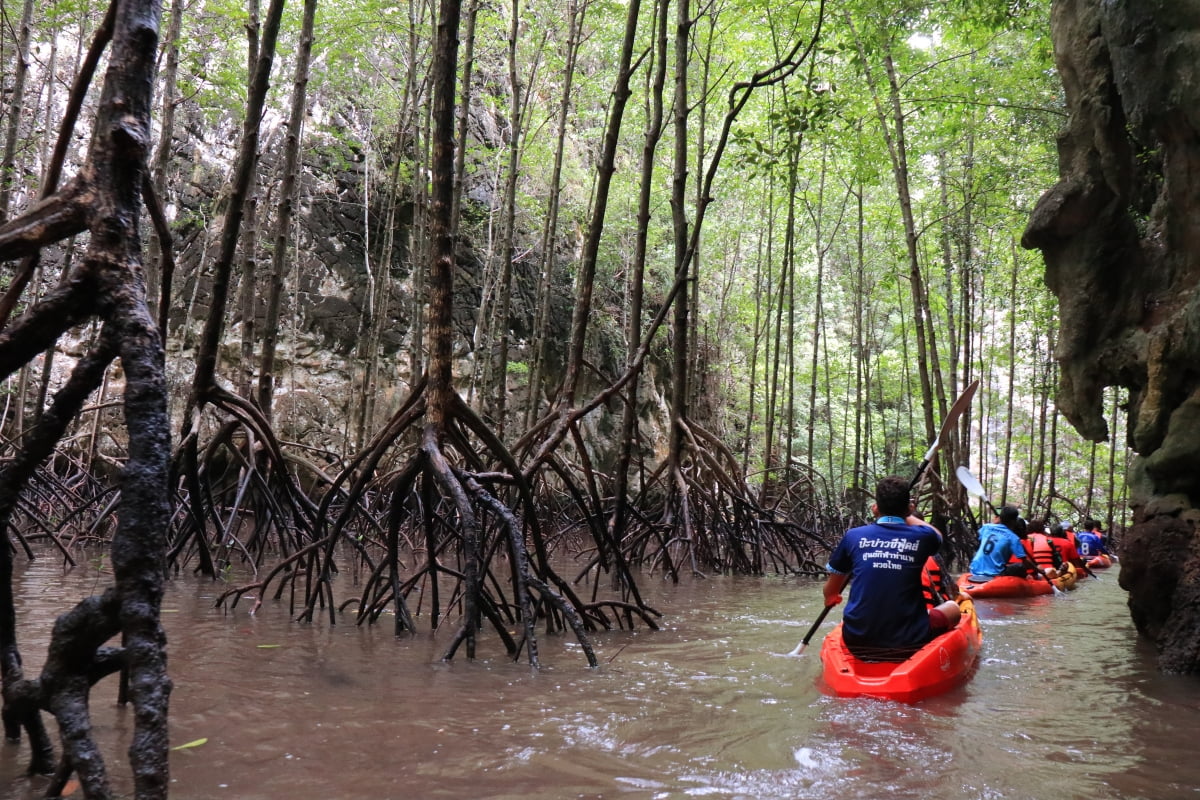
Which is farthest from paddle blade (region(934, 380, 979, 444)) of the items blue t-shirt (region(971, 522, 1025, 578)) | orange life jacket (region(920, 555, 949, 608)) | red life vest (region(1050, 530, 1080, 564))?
red life vest (region(1050, 530, 1080, 564))

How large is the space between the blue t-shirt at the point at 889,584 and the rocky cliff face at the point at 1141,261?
1.83 metres

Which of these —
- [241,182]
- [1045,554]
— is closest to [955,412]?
[1045,554]

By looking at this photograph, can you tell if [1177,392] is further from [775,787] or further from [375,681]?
[375,681]

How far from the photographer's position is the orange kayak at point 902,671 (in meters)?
3.96

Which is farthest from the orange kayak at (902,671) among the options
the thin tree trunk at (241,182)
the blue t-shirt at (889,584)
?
the thin tree trunk at (241,182)

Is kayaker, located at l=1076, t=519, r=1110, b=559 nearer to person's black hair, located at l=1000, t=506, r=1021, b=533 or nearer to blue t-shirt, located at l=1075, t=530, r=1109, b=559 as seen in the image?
blue t-shirt, located at l=1075, t=530, r=1109, b=559

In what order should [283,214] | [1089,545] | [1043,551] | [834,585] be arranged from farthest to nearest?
1. [1089,545]
2. [1043,551]
3. [283,214]
4. [834,585]

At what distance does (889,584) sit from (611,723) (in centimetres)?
187

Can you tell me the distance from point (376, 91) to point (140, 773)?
1449 cm

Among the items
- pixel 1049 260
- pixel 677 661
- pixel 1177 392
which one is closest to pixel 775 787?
pixel 677 661

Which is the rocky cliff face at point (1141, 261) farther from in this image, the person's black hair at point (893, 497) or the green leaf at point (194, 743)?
the green leaf at point (194, 743)

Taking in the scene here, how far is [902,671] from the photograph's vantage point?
4.02 m

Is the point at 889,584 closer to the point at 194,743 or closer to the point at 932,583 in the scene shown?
the point at 932,583

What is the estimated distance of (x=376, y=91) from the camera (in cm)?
1409
